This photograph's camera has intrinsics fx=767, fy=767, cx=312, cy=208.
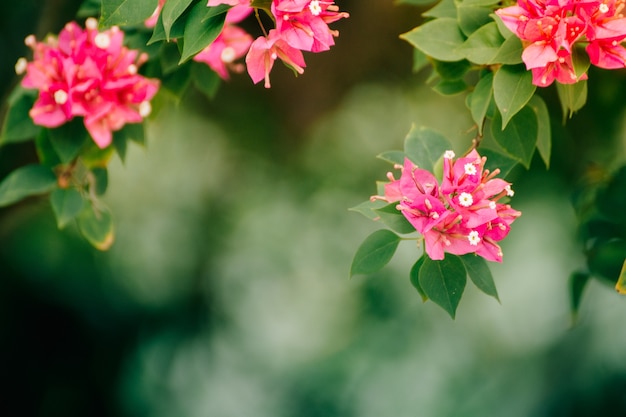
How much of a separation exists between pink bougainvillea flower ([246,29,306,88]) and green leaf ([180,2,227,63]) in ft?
0.15

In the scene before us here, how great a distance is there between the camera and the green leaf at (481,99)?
38.9 inches

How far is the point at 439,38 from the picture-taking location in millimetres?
1038

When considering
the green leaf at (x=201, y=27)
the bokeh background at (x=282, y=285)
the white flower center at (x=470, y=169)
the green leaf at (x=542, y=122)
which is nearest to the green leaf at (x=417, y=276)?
the white flower center at (x=470, y=169)

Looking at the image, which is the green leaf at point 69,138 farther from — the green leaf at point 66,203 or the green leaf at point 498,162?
the green leaf at point 498,162

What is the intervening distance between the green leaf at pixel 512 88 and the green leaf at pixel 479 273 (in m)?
0.18

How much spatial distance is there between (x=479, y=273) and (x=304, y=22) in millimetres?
379

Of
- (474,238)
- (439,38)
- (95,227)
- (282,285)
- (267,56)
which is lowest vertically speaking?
(282,285)

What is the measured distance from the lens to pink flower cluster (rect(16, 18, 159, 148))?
1172 millimetres

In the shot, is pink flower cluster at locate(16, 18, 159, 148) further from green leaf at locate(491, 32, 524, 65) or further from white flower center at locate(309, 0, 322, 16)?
green leaf at locate(491, 32, 524, 65)

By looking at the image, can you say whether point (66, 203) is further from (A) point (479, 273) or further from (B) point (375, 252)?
(A) point (479, 273)

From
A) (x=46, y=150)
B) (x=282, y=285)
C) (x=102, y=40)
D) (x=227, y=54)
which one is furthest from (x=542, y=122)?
(x=282, y=285)

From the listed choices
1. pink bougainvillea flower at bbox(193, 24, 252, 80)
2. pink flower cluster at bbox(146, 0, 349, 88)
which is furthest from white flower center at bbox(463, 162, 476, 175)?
pink bougainvillea flower at bbox(193, 24, 252, 80)

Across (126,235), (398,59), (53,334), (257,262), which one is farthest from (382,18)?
(53,334)

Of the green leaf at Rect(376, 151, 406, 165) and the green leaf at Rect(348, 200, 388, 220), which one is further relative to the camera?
the green leaf at Rect(376, 151, 406, 165)
